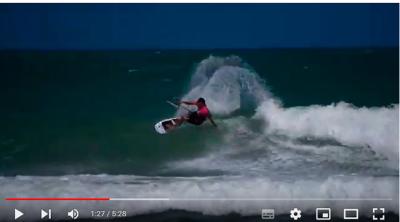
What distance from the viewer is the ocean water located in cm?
226

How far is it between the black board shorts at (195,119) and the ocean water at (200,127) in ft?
0.14

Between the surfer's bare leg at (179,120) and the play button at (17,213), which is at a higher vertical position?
the surfer's bare leg at (179,120)

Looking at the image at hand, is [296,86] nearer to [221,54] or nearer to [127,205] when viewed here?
[221,54]

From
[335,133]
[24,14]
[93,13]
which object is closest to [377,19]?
[335,133]

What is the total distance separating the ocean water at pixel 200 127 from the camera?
226cm
